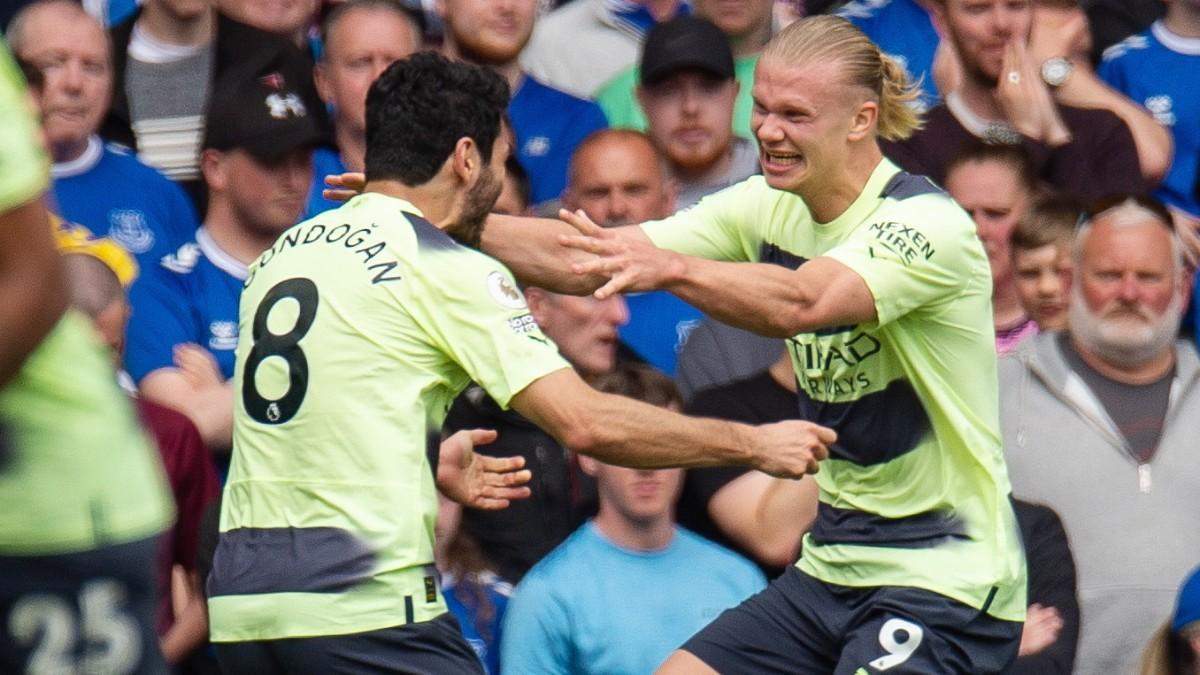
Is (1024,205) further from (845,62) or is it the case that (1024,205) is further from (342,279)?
(342,279)

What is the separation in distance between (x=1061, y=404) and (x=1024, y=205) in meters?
1.00

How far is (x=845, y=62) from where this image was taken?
19.5 feet

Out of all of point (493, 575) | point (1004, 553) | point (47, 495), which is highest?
point (47, 495)

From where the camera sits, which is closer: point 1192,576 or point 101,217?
point 1192,576

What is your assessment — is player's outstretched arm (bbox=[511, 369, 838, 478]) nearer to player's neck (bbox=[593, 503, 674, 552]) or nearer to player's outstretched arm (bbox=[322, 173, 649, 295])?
player's outstretched arm (bbox=[322, 173, 649, 295])

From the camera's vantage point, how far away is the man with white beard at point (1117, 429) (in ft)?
23.6

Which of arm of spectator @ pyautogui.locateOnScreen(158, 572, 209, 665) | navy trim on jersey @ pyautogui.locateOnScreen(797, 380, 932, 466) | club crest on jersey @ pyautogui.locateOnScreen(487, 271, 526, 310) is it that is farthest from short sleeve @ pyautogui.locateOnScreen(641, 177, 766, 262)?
arm of spectator @ pyautogui.locateOnScreen(158, 572, 209, 665)

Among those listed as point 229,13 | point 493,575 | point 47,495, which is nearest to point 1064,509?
point 493,575

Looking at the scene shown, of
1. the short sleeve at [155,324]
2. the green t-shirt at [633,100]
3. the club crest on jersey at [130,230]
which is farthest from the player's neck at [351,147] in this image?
the green t-shirt at [633,100]

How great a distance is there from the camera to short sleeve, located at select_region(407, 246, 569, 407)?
5332 mm

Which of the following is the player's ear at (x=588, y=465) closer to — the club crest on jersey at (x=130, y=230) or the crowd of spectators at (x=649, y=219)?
the crowd of spectators at (x=649, y=219)

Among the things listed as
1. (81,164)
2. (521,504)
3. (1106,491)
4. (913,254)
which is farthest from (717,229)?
(81,164)

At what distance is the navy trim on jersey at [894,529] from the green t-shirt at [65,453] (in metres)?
2.74

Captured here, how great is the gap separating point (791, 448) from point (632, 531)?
5.47 ft
